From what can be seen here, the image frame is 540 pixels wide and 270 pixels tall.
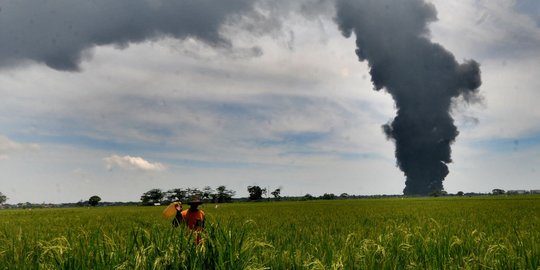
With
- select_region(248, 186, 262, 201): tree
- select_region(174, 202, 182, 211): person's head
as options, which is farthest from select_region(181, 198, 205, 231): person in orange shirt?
select_region(248, 186, 262, 201): tree

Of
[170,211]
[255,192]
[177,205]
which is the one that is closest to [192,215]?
[177,205]

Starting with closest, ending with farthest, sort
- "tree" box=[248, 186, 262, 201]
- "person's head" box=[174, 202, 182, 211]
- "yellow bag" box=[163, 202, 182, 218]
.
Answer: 1. "yellow bag" box=[163, 202, 182, 218]
2. "person's head" box=[174, 202, 182, 211]
3. "tree" box=[248, 186, 262, 201]

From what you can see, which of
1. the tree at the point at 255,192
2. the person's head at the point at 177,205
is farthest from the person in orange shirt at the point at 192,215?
the tree at the point at 255,192

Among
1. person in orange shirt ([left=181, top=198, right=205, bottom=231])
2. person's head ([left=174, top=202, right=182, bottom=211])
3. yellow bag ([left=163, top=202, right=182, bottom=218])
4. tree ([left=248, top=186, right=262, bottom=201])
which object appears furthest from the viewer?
tree ([left=248, top=186, right=262, bottom=201])

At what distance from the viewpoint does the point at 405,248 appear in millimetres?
5922

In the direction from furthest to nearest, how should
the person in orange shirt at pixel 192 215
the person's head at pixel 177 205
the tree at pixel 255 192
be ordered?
1. the tree at pixel 255 192
2. the person's head at pixel 177 205
3. the person in orange shirt at pixel 192 215

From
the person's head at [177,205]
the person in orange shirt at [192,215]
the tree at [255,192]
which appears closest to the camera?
the person in orange shirt at [192,215]

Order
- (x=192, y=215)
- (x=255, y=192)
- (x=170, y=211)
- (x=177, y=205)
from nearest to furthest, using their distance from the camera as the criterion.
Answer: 1. (x=170, y=211)
2. (x=192, y=215)
3. (x=177, y=205)
4. (x=255, y=192)

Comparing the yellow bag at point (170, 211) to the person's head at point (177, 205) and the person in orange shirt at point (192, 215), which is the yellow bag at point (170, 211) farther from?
the person in orange shirt at point (192, 215)

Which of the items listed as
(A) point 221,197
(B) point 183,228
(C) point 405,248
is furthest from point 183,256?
(A) point 221,197

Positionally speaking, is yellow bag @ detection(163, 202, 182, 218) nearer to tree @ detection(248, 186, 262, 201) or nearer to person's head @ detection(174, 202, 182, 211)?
person's head @ detection(174, 202, 182, 211)

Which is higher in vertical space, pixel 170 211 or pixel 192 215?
pixel 170 211

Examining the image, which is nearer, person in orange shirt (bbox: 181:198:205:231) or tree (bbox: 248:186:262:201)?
person in orange shirt (bbox: 181:198:205:231)

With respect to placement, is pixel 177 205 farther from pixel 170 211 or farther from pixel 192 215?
pixel 170 211
